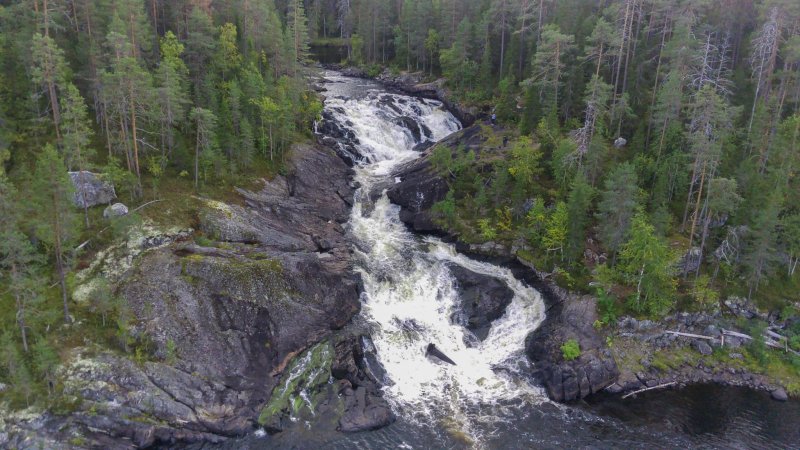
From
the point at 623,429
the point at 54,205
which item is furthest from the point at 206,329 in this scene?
the point at 623,429

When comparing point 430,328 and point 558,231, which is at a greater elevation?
point 558,231

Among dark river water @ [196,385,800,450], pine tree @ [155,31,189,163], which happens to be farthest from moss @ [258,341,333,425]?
pine tree @ [155,31,189,163]

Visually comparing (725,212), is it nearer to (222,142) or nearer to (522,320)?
(522,320)

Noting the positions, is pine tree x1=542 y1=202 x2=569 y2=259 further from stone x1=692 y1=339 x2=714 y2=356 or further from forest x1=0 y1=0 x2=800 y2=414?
stone x1=692 y1=339 x2=714 y2=356

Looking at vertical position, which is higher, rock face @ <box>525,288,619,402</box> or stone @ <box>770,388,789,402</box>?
rock face @ <box>525,288,619,402</box>

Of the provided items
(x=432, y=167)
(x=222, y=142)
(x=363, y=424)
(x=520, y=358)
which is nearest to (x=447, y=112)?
(x=432, y=167)

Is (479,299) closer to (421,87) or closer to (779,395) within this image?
(779,395)

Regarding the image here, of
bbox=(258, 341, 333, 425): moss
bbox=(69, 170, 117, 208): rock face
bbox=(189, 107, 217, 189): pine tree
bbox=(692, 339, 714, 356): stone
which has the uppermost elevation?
bbox=(189, 107, 217, 189): pine tree
